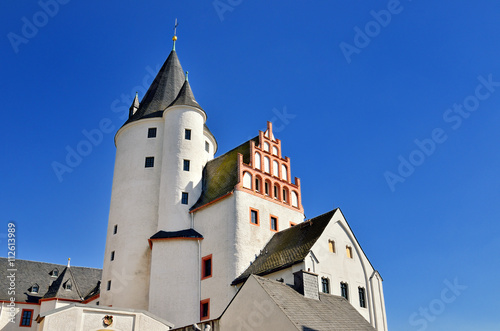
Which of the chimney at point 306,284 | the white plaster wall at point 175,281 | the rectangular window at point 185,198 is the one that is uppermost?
the rectangular window at point 185,198

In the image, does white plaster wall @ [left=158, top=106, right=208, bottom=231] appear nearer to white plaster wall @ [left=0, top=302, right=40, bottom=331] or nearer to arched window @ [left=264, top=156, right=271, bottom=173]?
arched window @ [left=264, top=156, right=271, bottom=173]

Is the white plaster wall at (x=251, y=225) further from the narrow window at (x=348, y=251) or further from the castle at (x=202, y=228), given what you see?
the narrow window at (x=348, y=251)

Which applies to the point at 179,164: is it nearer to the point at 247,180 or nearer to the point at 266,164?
the point at 247,180

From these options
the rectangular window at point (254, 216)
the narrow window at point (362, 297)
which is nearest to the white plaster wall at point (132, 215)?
the rectangular window at point (254, 216)

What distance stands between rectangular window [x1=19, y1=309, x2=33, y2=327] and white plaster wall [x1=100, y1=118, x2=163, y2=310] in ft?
58.1

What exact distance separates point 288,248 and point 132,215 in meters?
13.6

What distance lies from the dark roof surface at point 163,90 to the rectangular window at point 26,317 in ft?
78.1

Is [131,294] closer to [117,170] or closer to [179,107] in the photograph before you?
[117,170]

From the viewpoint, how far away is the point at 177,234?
116 ft

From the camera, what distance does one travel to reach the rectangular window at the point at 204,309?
32156 millimetres

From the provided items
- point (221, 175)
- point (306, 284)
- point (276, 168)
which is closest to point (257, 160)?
point (276, 168)

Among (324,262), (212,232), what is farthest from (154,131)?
(324,262)

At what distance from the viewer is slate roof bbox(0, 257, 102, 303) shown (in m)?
49.1

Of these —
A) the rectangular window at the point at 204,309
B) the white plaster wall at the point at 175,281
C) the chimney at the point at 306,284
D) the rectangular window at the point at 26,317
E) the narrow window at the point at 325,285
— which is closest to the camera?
the chimney at the point at 306,284
